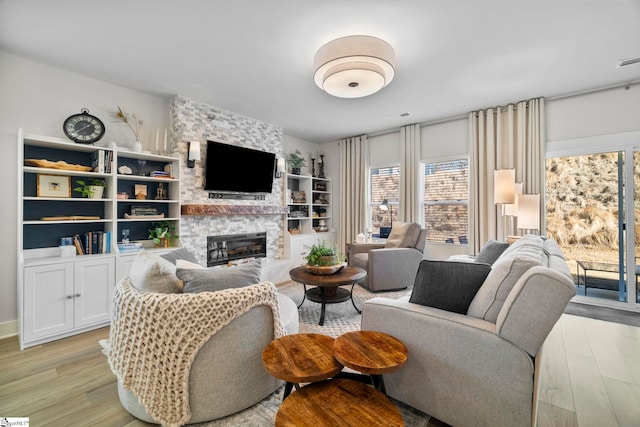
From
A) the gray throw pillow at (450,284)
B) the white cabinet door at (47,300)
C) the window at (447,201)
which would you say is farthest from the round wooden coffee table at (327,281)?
the window at (447,201)

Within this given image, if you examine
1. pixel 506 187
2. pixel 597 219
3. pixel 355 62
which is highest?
pixel 355 62

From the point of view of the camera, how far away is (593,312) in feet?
10.7

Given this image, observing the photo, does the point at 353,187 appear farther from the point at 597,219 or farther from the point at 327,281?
the point at 597,219

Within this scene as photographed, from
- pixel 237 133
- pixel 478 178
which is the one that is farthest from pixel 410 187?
pixel 237 133

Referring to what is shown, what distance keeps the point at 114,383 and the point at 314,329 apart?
5.06 ft

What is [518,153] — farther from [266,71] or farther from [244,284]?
[244,284]

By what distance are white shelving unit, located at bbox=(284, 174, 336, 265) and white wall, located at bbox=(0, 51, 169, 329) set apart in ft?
9.48

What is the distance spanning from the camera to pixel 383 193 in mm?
5367

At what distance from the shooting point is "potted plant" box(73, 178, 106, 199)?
9.42ft

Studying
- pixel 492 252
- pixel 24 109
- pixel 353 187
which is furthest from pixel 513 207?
pixel 24 109

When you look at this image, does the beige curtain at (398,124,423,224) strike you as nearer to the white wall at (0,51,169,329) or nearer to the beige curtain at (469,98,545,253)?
the beige curtain at (469,98,545,253)

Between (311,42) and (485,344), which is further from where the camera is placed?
(311,42)

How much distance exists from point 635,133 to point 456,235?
2.32 m

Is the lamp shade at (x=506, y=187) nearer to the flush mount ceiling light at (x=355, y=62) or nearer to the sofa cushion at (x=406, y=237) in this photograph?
the sofa cushion at (x=406, y=237)
